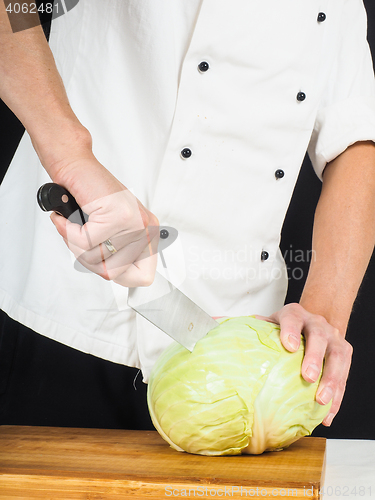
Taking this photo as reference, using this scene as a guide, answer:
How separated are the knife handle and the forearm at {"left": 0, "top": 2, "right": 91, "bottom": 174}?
55mm

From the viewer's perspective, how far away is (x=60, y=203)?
2.63 ft

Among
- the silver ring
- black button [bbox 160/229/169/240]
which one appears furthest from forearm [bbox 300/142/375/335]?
the silver ring

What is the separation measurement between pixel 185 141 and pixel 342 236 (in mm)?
473

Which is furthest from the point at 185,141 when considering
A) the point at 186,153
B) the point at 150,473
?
the point at 150,473

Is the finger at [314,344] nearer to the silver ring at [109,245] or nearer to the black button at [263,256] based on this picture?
the black button at [263,256]

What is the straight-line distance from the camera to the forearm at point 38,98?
837 mm

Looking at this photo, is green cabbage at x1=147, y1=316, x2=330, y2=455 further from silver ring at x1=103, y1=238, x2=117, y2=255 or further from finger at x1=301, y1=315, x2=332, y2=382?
silver ring at x1=103, y1=238, x2=117, y2=255

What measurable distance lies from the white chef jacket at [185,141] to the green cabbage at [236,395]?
22 centimetres

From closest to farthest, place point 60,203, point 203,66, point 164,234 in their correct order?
1. point 60,203
2. point 164,234
3. point 203,66

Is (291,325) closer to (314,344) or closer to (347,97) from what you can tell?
(314,344)

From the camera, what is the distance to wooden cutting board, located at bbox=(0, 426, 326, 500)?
80cm

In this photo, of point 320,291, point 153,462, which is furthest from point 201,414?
point 320,291

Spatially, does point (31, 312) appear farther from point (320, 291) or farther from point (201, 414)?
point (320, 291)

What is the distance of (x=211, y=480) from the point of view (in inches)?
31.9
